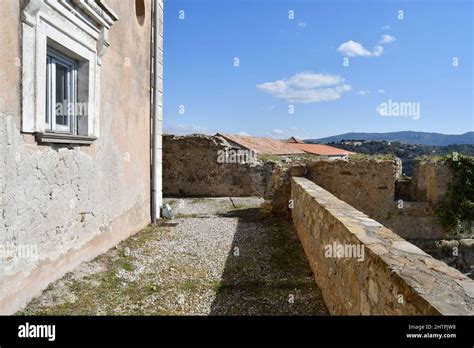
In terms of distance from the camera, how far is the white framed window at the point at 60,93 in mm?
4383

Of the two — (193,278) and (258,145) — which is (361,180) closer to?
(193,278)

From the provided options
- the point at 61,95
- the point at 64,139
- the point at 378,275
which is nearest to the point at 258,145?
the point at 61,95

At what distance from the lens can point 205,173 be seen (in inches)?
541

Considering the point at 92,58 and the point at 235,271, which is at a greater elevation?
the point at 92,58

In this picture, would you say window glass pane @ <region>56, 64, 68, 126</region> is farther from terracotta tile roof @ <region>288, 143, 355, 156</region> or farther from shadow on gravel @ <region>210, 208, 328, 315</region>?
terracotta tile roof @ <region>288, 143, 355, 156</region>

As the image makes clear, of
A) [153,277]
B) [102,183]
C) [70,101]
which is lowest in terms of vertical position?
[153,277]

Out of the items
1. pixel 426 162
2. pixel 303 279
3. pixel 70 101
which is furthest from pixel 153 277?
pixel 426 162

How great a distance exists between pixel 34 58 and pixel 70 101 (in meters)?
1.17

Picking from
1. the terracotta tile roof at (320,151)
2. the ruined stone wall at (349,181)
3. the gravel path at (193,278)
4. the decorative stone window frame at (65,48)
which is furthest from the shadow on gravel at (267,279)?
the terracotta tile roof at (320,151)

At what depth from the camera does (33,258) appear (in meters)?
3.84

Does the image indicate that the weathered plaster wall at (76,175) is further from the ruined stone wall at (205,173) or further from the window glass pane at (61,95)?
the ruined stone wall at (205,173)

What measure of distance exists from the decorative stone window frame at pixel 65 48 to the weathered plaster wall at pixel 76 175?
114mm

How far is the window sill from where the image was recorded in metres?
3.88
